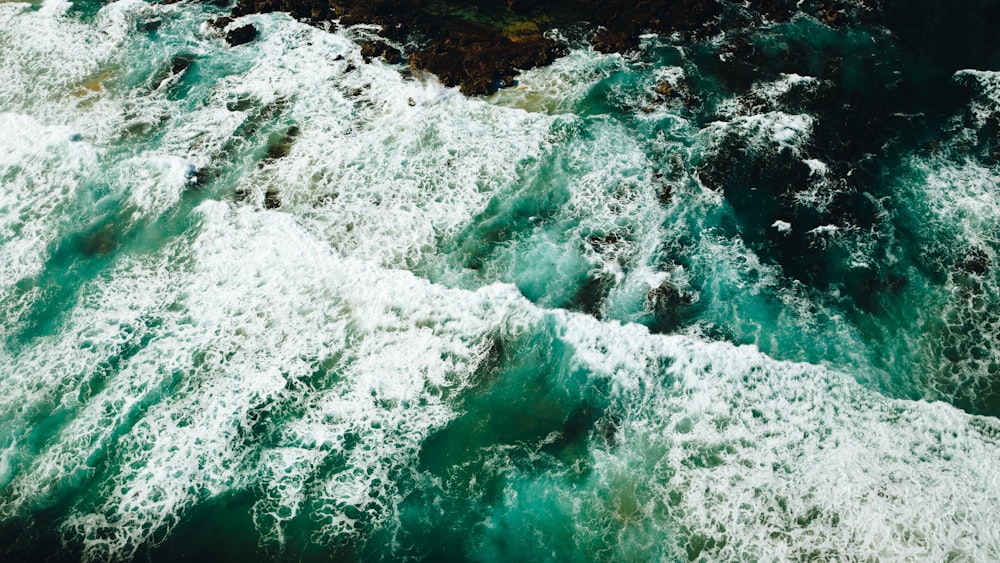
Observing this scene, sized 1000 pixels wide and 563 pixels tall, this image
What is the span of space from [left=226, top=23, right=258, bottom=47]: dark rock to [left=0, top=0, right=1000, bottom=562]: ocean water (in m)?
2.06

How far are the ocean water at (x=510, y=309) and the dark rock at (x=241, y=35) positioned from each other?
2.06m

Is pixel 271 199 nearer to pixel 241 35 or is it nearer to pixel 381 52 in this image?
pixel 381 52

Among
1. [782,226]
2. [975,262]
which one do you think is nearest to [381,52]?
[782,226]

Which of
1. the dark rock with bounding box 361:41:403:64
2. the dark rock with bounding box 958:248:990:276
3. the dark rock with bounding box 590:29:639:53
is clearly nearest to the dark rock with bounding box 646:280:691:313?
the dark rock with bounding box 958:248:990:276

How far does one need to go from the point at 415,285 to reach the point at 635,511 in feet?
27.9

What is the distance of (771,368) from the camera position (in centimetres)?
1590

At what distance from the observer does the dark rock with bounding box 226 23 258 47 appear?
26438mm

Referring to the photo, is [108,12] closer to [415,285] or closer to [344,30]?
[344,30]

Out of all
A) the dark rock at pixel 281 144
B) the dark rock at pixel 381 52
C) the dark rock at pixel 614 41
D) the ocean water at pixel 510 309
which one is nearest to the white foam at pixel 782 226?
the ocean water at pixel 510 309

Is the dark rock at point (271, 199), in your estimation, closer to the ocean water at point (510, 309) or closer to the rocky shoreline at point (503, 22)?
the ocean water at point (510, 309)

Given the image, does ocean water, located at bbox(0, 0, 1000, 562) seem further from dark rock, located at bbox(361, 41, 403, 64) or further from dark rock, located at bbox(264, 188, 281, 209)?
dark rock, located at bbox(361, 41, 403, 64)

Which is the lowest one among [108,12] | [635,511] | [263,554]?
[263,554]

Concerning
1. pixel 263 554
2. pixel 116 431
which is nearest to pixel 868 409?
pixel 263 554

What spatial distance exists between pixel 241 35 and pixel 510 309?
18304mm
